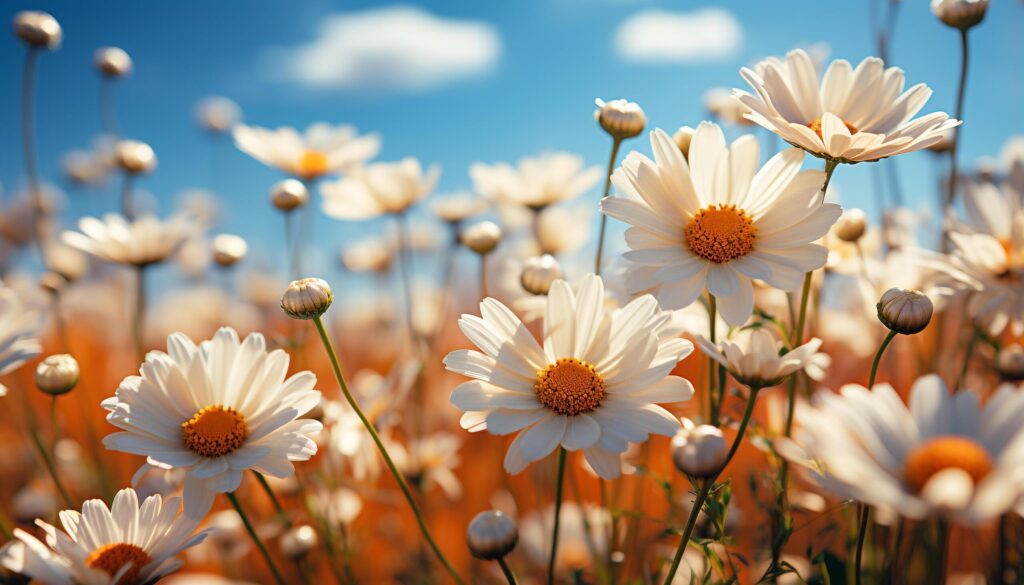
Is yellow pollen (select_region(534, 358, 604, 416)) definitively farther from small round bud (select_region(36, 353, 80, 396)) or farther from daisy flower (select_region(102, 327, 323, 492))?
small round bud (select_region(36, 353, 80, 396))

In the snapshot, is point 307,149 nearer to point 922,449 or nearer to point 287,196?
point 287,196

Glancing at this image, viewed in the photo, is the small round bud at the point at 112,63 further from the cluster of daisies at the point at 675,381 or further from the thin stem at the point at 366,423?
the thin stem at the point at 366,423

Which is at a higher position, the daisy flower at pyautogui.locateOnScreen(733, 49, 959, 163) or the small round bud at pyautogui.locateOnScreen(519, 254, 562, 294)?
the daisy flower at pyautogui.locateOnScreen(733, 49, 959, 163)

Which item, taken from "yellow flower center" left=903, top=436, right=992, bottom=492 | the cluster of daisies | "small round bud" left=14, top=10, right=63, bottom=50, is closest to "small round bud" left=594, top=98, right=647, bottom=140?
the cluster of daisies

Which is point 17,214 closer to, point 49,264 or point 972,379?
point 49,264

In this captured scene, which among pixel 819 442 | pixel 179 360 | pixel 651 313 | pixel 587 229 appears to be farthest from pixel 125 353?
pixel 819 442

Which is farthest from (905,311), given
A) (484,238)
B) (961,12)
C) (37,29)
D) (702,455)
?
(37,29)
